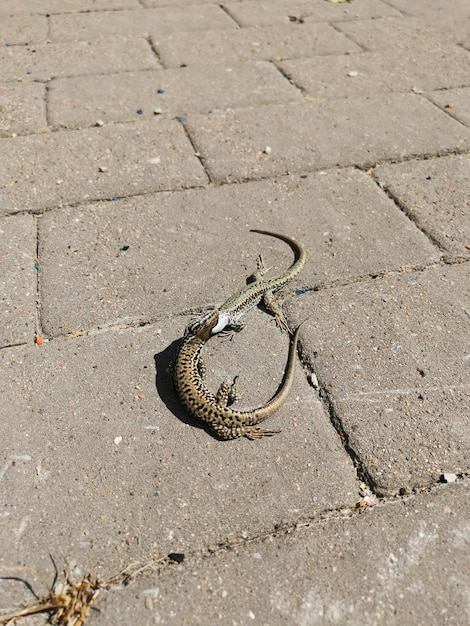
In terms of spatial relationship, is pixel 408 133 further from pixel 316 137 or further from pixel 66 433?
pixel 66 433

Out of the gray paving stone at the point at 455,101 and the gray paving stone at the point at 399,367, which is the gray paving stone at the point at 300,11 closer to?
the gray paving stone at the point at 455,101

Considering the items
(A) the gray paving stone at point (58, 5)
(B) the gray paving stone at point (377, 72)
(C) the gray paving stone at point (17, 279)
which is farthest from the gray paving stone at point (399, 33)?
(C) the gray paving stone at point (17, 279)

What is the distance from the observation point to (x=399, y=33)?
7727 millimetres

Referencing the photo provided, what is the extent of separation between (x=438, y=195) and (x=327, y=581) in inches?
137

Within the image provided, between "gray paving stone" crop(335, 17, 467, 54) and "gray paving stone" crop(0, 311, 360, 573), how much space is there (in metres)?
5.66

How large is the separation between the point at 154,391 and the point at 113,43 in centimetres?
555

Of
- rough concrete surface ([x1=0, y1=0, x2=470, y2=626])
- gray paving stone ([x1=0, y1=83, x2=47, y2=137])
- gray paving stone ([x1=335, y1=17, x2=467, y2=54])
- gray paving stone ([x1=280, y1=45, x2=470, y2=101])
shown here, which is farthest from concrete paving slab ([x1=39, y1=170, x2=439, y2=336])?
gray paving stone ([x1=335, y1=17, x2=467, y2=54])

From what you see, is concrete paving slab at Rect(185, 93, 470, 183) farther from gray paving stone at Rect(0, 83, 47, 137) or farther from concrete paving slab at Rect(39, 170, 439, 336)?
gray paving stone at Rect(0, 83, 47, 137)

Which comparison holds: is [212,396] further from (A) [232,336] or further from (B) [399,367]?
(B) [399,367]

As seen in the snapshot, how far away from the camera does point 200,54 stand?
6.96 m

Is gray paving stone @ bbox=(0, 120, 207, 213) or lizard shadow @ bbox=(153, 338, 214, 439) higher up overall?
gray paving stone @ bbox=(0, 120, 207, 213)

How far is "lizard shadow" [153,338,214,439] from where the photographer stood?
316 cm

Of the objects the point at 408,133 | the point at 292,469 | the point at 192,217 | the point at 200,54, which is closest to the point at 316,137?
the point at 408,133

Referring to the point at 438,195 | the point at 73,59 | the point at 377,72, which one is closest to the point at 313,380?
the point at 438,195
